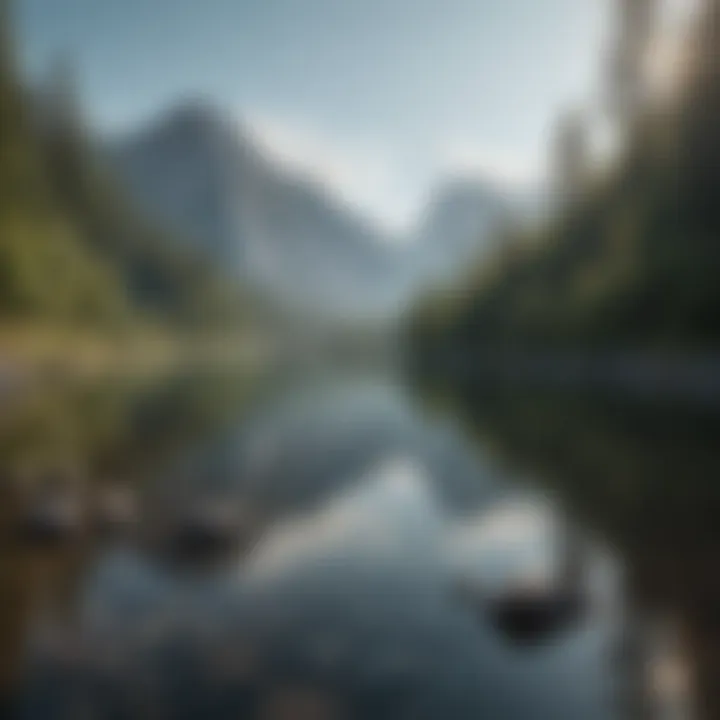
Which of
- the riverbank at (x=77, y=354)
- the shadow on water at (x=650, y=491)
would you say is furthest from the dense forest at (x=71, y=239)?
the shadow on water at (x=650, y=491)

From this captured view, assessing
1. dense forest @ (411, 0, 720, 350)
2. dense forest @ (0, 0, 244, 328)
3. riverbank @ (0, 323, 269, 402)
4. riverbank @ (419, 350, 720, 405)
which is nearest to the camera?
riverbank @ (419, 350, 720, 405)

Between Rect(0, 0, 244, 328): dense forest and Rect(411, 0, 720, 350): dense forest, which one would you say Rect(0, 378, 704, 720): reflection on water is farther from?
Rect(0, 0, 244, 328): dense forest

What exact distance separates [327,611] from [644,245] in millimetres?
41727

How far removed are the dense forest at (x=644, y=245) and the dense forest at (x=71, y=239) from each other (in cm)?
3472

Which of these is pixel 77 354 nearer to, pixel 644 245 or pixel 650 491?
pixel 644 245

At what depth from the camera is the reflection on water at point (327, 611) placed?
6.25 meters

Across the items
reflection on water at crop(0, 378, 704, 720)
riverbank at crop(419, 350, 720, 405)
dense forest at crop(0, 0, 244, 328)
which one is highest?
dense forest at crop(0, 0, 244, 328)

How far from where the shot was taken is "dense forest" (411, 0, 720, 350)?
1501 inches

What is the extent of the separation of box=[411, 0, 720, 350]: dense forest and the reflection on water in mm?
26043

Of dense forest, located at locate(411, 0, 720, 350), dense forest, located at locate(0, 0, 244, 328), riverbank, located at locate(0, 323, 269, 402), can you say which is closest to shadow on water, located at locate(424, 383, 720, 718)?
dense forest, located at locate(411, 0, 720, 350)

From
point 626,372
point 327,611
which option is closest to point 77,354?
point 626,372

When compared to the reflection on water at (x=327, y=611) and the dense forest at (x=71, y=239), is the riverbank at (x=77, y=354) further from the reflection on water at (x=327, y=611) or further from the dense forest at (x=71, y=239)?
the reflection on water at (x=327, y=611)

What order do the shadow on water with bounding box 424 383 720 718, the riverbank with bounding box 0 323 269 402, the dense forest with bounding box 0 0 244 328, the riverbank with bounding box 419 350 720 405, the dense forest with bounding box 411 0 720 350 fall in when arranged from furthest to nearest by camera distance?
the dense forest with bounding box 0 0 244 328, the dense forest with bounding box 411 0 720 350, the riverbank with bounding box 0 323 269 402, the riverbank with bounding box 419 350 720 405, the shadow on water with bounding box 424 383 720 718

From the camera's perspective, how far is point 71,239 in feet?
209
